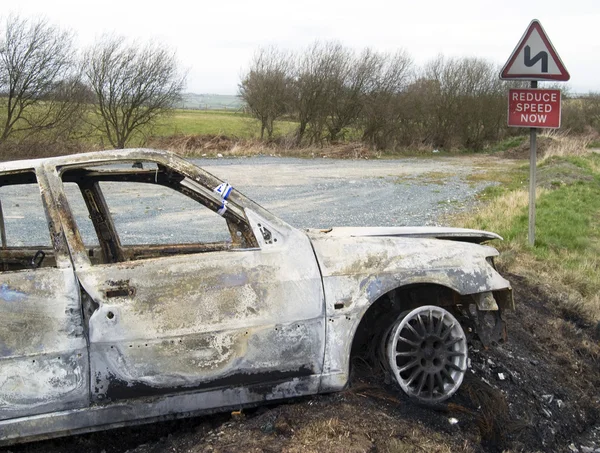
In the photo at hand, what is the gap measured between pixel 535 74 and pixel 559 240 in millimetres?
2697

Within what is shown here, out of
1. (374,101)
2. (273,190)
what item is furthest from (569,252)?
(374,101)

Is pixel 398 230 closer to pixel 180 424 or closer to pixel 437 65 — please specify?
pixel 180 424

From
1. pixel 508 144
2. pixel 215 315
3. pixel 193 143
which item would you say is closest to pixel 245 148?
pixel 193 143

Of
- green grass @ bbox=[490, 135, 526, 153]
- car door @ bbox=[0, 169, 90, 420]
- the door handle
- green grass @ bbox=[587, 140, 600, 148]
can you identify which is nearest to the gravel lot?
the door handle

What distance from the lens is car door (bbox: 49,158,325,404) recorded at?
310cm

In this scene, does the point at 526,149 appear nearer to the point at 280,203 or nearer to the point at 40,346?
the point at 280,203

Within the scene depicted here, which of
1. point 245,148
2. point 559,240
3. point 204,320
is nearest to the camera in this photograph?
point 204,320

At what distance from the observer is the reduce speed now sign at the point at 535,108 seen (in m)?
7.57

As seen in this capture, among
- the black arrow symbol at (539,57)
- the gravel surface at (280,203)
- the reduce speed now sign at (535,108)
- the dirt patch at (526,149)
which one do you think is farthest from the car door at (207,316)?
the dirt patch at (526,149)

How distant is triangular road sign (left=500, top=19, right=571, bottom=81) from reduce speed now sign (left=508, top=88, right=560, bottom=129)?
201mm

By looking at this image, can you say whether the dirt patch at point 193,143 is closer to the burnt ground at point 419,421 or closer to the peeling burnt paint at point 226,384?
the burnt ground at point 419,421

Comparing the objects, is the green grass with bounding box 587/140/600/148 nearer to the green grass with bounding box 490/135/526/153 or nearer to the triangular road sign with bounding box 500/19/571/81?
the green grass with bounding box 490/135/526/153

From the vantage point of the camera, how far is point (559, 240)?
350 inches

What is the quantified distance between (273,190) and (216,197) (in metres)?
12.8
